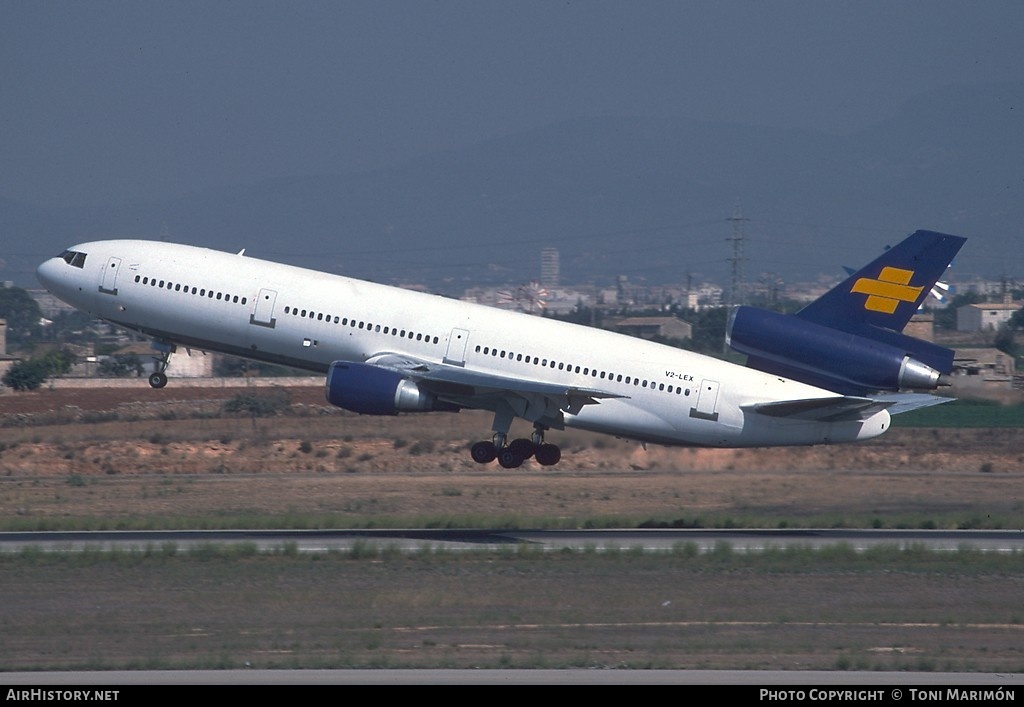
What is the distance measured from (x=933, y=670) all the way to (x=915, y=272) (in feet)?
75.6

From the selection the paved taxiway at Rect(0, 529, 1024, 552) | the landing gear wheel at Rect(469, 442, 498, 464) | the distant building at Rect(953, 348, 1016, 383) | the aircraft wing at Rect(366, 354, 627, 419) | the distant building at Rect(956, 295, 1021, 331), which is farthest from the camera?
the distant building at Rect(956, 295, 1021, 331)

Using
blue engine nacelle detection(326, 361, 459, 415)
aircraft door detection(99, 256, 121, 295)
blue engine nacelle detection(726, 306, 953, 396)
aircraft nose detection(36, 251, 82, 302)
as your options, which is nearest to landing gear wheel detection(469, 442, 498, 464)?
blue engine nacelle detection(326, 361, 459, 415)

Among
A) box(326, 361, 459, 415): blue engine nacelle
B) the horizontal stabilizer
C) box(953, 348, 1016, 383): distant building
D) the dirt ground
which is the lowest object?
the dirt ground

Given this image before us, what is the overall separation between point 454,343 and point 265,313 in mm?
6391

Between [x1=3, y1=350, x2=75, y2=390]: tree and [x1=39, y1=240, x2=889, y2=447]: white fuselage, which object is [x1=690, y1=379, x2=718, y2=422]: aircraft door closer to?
[x1=39, y1=240, x2=889, y2=447]: white fuselage

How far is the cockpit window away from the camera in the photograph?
151ft

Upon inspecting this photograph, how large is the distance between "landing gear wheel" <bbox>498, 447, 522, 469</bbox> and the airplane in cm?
17

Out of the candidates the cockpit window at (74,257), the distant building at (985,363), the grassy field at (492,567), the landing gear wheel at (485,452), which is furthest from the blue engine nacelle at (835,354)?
the distant building at (985,363)

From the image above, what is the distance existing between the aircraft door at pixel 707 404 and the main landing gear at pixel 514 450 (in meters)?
5.40

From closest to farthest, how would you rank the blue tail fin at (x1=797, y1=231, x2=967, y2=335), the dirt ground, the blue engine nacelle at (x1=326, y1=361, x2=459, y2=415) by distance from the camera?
the blue engine nacelle at (x1=326, y1=361, x2=459, y2=415)
the blue tail fin at (x1=797, y1=231, x2=967, y2=335)
the dirt ground

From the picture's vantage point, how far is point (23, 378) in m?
91.8

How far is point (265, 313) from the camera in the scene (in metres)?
43.4

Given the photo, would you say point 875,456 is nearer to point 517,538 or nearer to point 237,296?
point 517,538

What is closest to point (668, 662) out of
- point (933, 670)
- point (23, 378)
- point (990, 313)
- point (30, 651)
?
point (933, 670)
